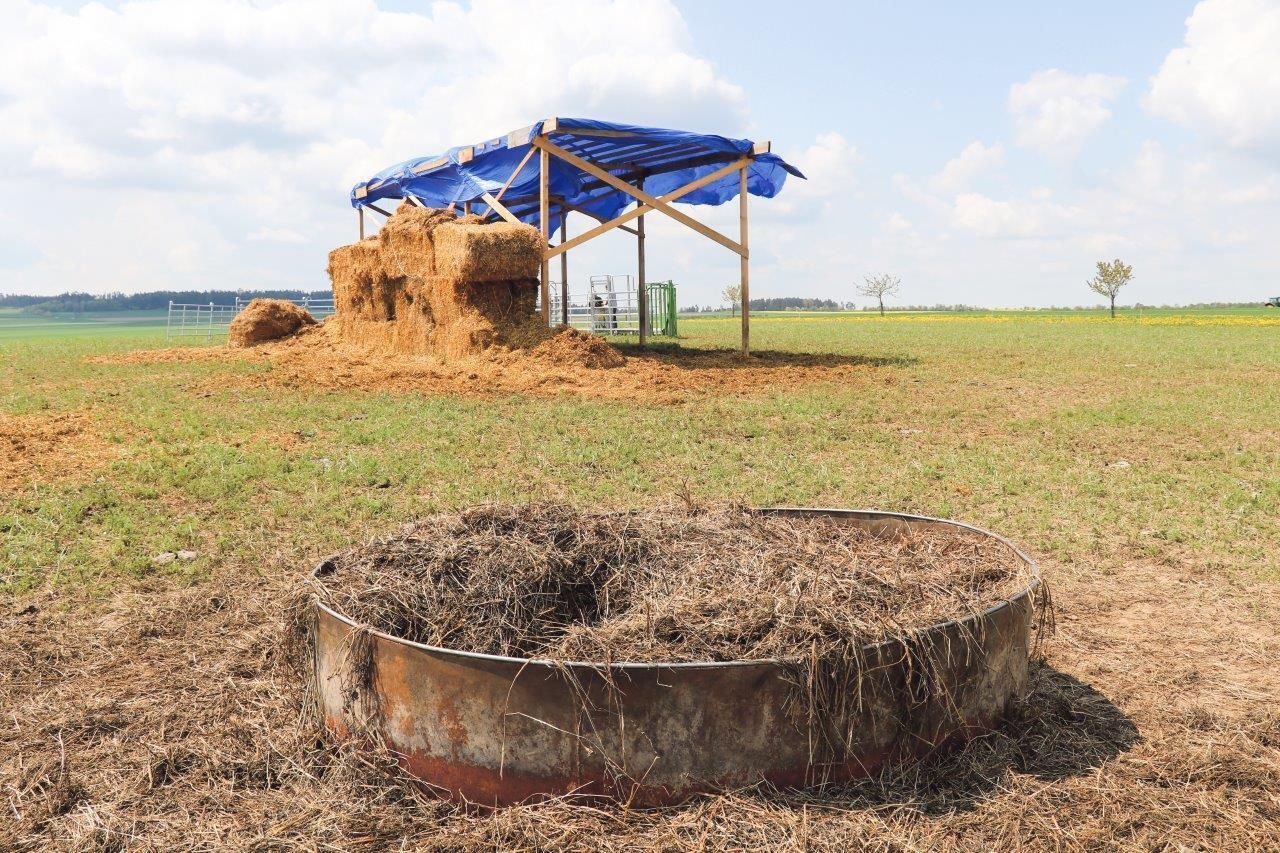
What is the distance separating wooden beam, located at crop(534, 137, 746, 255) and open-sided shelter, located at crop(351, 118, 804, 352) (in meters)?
0.02

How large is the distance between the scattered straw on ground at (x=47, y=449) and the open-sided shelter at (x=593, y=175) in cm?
755

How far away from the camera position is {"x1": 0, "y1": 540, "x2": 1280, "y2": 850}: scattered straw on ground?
2863mm

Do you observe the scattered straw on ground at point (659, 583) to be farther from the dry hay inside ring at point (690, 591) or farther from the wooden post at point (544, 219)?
the wooden post at point (544, 219)

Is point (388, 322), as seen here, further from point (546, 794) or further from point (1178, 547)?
point (546, 794)

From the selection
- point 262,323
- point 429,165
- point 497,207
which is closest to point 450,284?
point 497,207

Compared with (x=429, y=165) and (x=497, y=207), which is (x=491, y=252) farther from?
(x=429, y=165)

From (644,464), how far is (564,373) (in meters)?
5.64

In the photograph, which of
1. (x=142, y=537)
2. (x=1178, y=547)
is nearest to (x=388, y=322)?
(x=142, y=537)

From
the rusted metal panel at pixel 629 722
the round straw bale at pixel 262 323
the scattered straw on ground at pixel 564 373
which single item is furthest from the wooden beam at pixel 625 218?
the rusted metal panel at pixel 629 722

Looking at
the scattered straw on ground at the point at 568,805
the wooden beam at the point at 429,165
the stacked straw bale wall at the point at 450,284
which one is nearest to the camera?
the scattered straw on ground at the point at 568,805

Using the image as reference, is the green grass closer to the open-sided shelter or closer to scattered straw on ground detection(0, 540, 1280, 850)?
scattered straw on ground detection(0, 540, 1280, 850)

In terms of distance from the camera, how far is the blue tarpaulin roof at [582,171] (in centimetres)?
1611

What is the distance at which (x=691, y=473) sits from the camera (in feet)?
25.9

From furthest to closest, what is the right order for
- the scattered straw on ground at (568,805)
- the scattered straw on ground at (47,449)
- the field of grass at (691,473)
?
the scattered straw on ground at (47,449) → the field of grass at (691,473) → the scattered straw on ground at (568,805)
